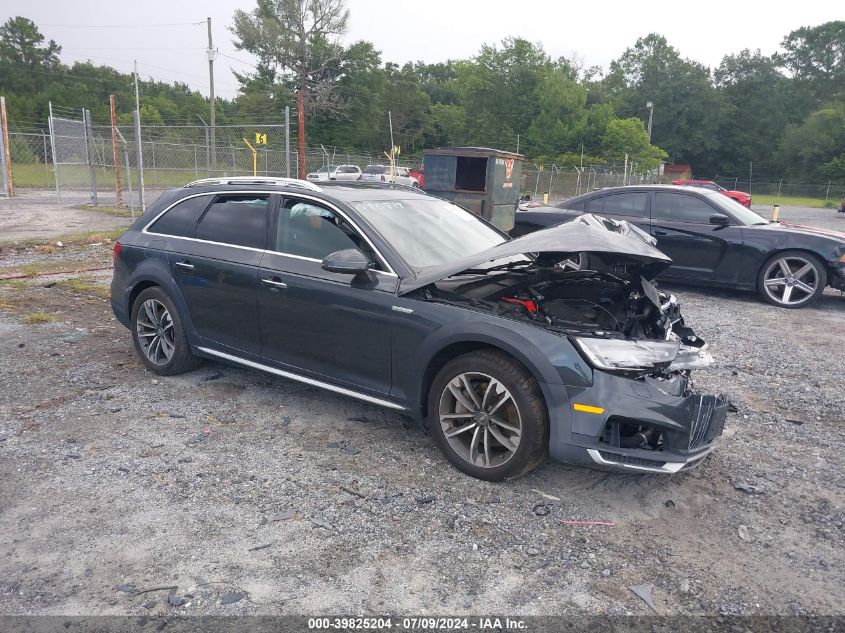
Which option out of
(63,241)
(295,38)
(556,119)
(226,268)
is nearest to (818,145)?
(556,119)

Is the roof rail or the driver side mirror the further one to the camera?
the roof rail

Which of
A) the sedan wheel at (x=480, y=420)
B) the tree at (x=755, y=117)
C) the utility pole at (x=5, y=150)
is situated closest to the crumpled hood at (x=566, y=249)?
the sedan wheel at (x=480, y=420)

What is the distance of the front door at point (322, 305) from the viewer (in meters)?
4.03

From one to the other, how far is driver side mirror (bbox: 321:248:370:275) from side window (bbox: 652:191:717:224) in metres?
6.75

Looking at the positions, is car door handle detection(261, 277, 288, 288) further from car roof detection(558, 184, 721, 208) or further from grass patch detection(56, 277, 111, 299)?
car roof detection(558, 184, 721, 208)

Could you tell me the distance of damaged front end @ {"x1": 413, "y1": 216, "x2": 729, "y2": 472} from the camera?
3.31 meters

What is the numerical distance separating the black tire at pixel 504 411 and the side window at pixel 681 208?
6749 mm

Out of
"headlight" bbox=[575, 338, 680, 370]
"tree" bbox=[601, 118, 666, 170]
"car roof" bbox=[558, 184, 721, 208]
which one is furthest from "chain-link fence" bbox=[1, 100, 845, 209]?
→ "tree" bbox=[601, 118, 666, 170]

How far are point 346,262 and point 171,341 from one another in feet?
7.07

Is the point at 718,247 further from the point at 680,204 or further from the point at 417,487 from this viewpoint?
the point at 417,487

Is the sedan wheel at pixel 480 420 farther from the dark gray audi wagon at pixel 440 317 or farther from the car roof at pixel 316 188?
the car roof at pixel 316 188

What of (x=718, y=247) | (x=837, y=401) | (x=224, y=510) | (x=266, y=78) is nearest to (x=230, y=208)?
(x=224, y=510)

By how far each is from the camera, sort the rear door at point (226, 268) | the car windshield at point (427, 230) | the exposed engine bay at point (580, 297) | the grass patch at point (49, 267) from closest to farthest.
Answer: the exposed engine bay at point (580, 297) → the car windshield at point (427, 230) → the rear door at point (226, 268) → the grass patch at point (49, 267)

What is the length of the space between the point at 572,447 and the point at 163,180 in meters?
22.0
